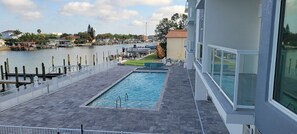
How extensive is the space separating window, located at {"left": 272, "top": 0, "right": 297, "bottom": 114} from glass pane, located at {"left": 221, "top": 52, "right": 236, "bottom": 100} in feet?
4.38

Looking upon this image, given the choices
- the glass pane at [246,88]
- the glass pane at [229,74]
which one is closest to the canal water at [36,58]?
the glass pane at [229,74]

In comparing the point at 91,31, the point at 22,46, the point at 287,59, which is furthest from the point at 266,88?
the point at 91,31

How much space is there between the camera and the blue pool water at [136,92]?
15587 millimetres

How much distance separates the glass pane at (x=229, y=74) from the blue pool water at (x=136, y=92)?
8.59 m

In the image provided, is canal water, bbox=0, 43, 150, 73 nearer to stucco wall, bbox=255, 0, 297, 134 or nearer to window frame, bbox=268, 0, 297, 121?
stucco wall, bbox=255, 0, 297, 134

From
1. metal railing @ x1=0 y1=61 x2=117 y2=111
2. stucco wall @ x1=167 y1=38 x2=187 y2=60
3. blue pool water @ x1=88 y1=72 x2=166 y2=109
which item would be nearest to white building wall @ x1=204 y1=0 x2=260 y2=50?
blue pool water @ x1=88 y1=72 x2=166 y2=109

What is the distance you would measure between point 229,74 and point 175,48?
36.6 metres

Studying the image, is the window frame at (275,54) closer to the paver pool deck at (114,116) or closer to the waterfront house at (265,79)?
the waterfront house at (265,79)

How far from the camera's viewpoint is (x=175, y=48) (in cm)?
4172

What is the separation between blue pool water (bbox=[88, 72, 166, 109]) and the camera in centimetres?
1559

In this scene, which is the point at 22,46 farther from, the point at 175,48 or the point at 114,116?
the point at 114,116

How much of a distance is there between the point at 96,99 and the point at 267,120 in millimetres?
13659

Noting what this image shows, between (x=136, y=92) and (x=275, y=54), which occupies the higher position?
(x=275, y=54)

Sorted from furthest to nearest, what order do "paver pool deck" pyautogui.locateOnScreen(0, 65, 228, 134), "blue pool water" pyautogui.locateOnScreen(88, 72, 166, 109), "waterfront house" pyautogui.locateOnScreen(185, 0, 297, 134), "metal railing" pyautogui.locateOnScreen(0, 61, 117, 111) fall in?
"blue pool water" pyautogui.locateOnScreen(88, 72, 166, 109), "metal railing" pyautogui.locateOnScreen(0, 61, 117, 111), "paver pool deck" pyautogui.locateOnScreen(0, 65, 228, 134), "waterfront house" pyautogui.locateOnScreen(185, 0, 297, 134)
